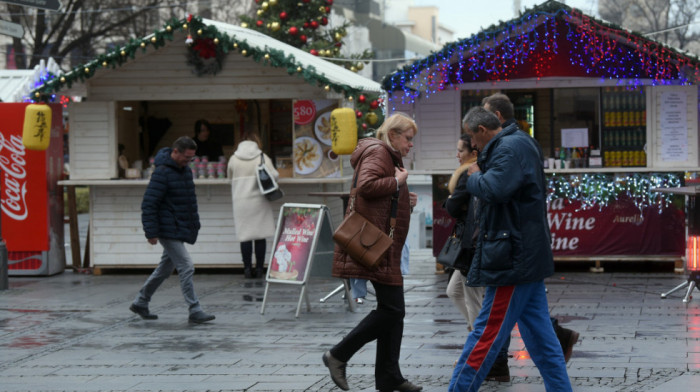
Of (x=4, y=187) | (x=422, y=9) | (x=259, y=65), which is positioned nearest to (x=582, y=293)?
(x=259, y=65)

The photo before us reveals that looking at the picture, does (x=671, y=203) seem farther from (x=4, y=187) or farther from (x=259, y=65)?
(x=4, y=187)

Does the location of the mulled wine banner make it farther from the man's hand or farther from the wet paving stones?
the man's hand

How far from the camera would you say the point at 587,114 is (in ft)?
48.9

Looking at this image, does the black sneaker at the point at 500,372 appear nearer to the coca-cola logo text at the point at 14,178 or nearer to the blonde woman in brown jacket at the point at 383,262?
the blonde woman in brown jacket at the point at 383,262

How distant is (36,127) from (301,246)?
4.46 m

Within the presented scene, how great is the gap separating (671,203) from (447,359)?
→ 669cm

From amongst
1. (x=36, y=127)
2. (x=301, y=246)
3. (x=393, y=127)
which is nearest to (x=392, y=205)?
(x=393, y=127)

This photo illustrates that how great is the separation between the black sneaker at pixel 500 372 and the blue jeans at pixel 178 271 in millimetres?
3893

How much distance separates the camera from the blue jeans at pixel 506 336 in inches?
242

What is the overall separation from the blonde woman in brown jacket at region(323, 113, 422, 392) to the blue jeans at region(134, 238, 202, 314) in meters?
3.58

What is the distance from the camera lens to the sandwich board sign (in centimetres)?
1091

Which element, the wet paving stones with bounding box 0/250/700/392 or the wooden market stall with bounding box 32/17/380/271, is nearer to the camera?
the wet paving stones with bounding box 0/250/700/392

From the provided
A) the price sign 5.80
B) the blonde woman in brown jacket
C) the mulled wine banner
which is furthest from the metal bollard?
the blonde woman in brown jacket

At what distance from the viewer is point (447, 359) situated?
8195mm
